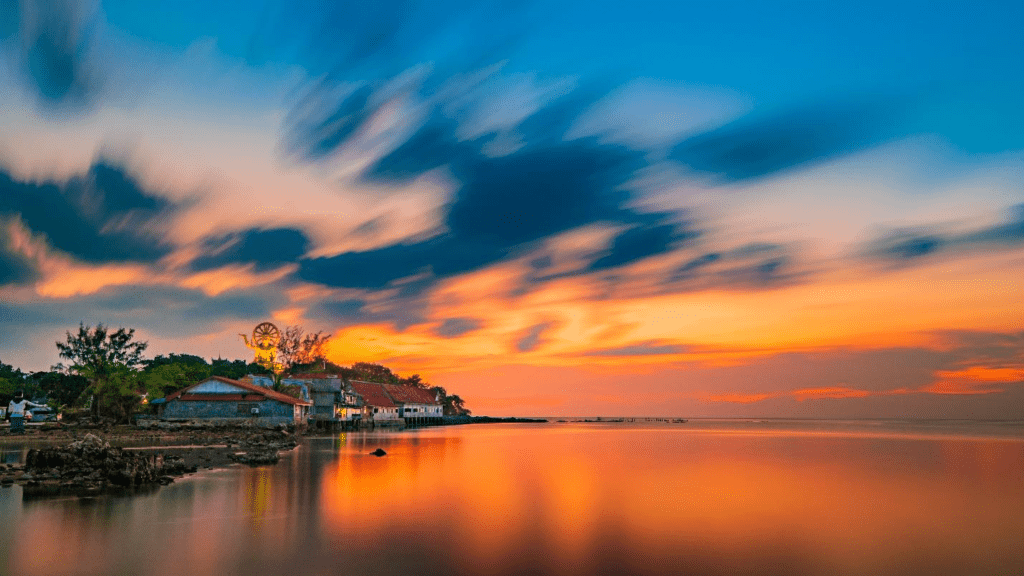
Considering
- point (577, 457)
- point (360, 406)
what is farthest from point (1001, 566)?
point (360, 406)

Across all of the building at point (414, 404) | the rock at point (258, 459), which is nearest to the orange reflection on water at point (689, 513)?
the rock at point (258, 459)

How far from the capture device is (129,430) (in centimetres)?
5884

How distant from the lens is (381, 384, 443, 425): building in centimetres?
12388

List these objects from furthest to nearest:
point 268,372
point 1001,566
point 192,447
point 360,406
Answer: point 268,372, point 360,406, point 192,447, point 1001,566

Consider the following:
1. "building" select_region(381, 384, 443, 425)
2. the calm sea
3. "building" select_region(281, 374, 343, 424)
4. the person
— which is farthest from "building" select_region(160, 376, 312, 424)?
"building" select_region(381, 384, 443, 425)

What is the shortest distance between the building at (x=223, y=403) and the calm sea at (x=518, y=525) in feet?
121

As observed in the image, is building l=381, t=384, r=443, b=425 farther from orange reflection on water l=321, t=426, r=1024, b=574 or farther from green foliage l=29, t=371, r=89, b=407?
orange reflection on water l=321, t=426, r=1024, b=574

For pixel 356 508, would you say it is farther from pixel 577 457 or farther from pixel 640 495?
pixel 577 457

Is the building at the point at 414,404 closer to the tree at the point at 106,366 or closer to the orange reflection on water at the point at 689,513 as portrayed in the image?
the tree at the point at 106,366

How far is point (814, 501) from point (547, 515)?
37.2 feet

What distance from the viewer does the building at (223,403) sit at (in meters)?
69.1

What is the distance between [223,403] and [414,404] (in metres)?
62.0

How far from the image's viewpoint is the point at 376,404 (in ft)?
364

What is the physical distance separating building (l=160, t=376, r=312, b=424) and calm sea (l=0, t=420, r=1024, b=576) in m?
37.0
